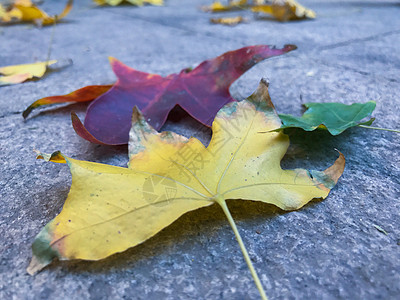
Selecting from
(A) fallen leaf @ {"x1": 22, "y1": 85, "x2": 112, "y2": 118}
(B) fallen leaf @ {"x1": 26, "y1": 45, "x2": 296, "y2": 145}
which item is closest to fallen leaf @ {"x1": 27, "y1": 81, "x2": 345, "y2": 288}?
(B) fallen leaf @ {"x1": 26, "y1": 45, "x2": 296, "y2": 145}

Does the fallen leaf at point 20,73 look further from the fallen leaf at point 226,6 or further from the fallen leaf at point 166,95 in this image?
the fallen leaf at point 226,6

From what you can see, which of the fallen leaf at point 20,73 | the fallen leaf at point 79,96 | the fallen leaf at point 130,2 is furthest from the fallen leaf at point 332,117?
the fallen leaf at point 130,2

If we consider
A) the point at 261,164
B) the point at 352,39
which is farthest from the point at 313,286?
the point at 352,39

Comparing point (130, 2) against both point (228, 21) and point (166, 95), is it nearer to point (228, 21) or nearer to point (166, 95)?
point (228, 21)

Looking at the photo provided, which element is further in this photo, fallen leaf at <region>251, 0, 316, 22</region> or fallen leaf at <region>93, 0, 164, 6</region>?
fallen leaf at <region>93, 0, 164, 6</region>

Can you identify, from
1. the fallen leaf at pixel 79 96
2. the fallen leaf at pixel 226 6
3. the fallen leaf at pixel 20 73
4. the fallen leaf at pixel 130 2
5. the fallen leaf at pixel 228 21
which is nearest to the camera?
the fallen leaf at pixel 79 96

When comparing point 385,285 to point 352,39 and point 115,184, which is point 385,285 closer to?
point 115,184

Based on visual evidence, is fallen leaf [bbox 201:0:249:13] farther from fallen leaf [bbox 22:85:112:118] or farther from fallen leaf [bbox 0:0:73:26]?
fallen leaf [bbox 22:85:112:118]
